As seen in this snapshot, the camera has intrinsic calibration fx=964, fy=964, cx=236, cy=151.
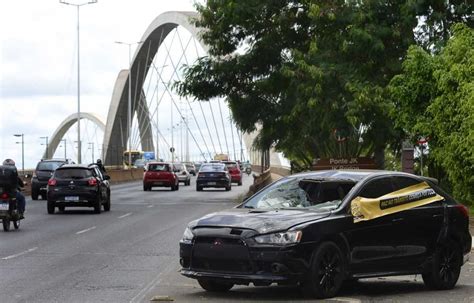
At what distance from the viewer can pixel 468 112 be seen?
23750mm

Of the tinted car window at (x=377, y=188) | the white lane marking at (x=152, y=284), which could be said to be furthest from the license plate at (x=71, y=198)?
the tinted car window at (x=377, y=188)

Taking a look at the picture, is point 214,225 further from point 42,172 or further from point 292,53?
point 42,172

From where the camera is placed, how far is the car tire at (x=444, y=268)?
1220 centimetres

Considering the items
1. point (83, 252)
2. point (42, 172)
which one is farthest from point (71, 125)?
point (83, 252)

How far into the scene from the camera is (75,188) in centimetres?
2980

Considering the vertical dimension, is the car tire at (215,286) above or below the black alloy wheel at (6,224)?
below

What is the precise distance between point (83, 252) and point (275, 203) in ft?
21.6

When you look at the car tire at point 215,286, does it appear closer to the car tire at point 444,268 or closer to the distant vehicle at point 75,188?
the car tire at point 444,268

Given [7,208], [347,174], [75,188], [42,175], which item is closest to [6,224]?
[7,208]

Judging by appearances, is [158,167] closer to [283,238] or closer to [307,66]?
[307,66]

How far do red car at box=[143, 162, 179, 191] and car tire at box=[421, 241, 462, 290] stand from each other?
4152cm

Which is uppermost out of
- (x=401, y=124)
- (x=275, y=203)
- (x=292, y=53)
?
(x=292, y=53)

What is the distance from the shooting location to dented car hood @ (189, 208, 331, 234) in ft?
34.9

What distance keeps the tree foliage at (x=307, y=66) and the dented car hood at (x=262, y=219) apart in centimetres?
1952
